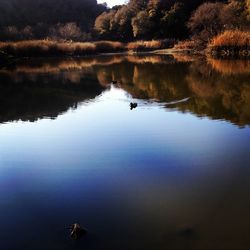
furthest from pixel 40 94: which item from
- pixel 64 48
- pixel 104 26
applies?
pixel 104 26

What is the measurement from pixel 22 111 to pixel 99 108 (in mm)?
2022

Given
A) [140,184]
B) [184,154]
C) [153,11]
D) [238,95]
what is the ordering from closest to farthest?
[140,184] < [184,154] < [238,95] < [153,11]

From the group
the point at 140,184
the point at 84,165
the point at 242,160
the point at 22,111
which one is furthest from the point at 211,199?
the point at 22,111

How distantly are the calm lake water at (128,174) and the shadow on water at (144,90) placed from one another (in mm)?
96

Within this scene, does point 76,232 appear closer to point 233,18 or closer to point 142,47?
point 233,18

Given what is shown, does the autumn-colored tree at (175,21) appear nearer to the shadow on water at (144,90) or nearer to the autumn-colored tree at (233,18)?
the autumn-colored tree at (233,18)

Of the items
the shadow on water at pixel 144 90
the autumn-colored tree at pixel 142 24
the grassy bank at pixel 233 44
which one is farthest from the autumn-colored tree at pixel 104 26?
the shadow on water at pixel 144 90

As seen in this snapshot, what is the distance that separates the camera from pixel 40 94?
44.2 ft

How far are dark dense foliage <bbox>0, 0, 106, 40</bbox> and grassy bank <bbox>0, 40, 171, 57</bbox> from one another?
9.78 metres

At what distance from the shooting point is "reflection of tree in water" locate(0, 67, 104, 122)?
1038 cm

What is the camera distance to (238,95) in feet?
38.4

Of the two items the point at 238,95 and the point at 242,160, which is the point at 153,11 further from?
the point at 242,160

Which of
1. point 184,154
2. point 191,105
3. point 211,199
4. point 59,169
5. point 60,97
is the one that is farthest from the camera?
point 60,97

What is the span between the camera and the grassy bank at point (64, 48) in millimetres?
30203
